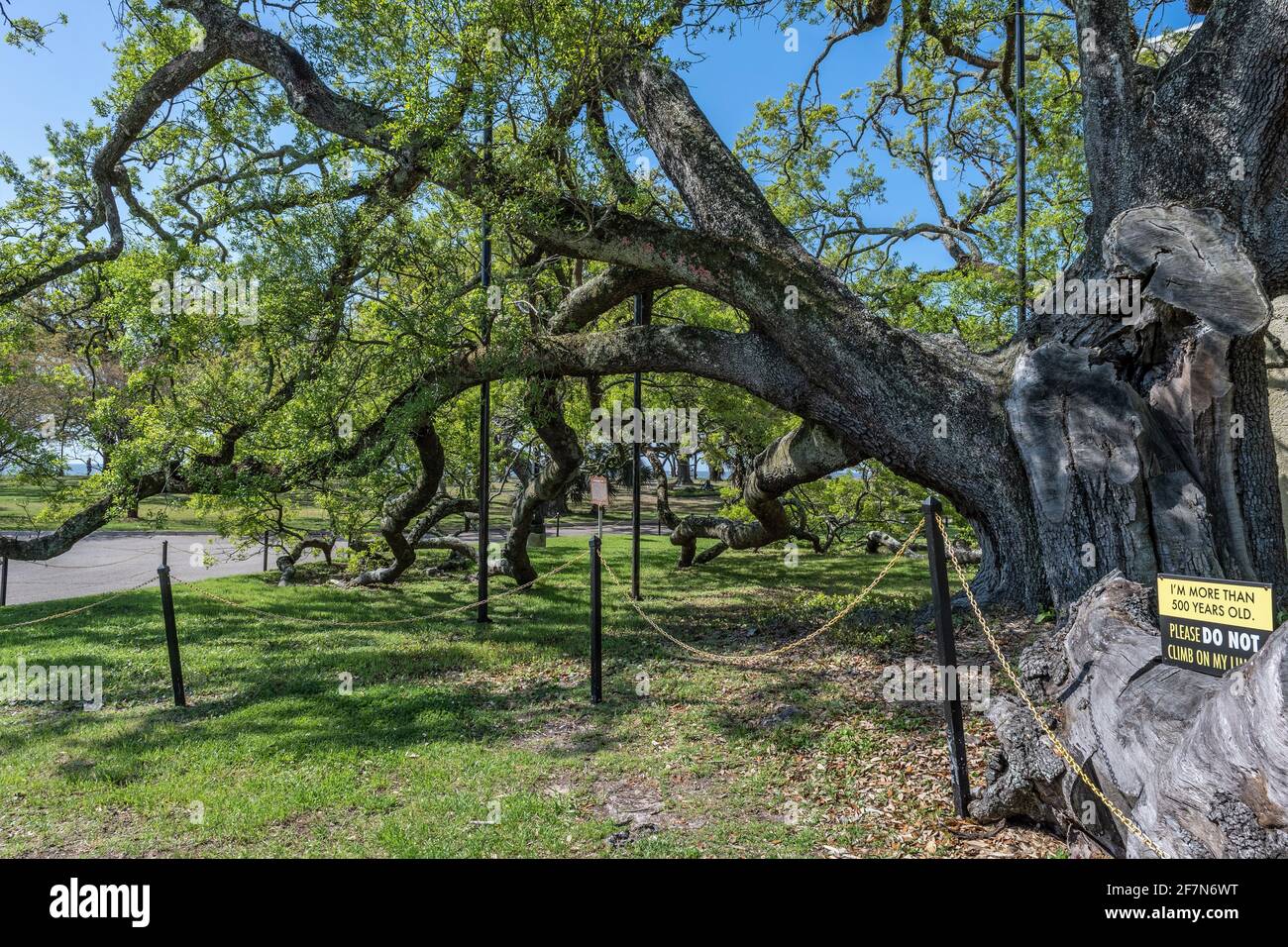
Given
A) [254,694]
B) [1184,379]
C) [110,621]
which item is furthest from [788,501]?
[110,621]

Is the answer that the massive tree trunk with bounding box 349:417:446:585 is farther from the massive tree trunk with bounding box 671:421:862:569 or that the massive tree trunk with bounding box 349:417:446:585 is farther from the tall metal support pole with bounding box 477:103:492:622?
the massive tree trunk with bounding box 671:421:862:569

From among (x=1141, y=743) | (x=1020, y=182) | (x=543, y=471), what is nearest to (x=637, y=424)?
(x=543, y=471)

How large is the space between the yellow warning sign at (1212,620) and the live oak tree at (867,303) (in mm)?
214

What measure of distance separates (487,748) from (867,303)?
554 centimetres

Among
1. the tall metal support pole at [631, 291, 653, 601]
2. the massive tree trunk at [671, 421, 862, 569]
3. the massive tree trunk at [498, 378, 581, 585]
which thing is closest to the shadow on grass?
the tall metal support pole at [631, 291, 653, 601]

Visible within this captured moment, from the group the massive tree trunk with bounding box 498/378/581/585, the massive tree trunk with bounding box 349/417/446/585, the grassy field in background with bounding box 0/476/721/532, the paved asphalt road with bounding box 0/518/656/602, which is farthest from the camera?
the grassy field in background with bounding box 0/476/721/532

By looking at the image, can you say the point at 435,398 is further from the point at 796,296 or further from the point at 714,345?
the point at 796,296

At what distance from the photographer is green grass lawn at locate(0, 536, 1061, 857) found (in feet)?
13.4

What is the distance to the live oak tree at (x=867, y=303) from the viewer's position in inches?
219

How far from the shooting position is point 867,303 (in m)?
7.62

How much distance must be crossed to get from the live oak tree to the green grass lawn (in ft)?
4.05

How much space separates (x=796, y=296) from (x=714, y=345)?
3.50ft

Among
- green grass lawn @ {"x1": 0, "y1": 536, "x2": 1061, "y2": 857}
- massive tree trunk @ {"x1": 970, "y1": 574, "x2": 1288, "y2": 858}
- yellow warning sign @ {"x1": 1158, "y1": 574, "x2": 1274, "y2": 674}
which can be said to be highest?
yellow warning sign @ {"x1": 1158, "y1": 574, "x2": 1274, "y2": 674}

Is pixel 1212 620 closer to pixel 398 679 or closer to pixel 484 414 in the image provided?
pixel 398 679
